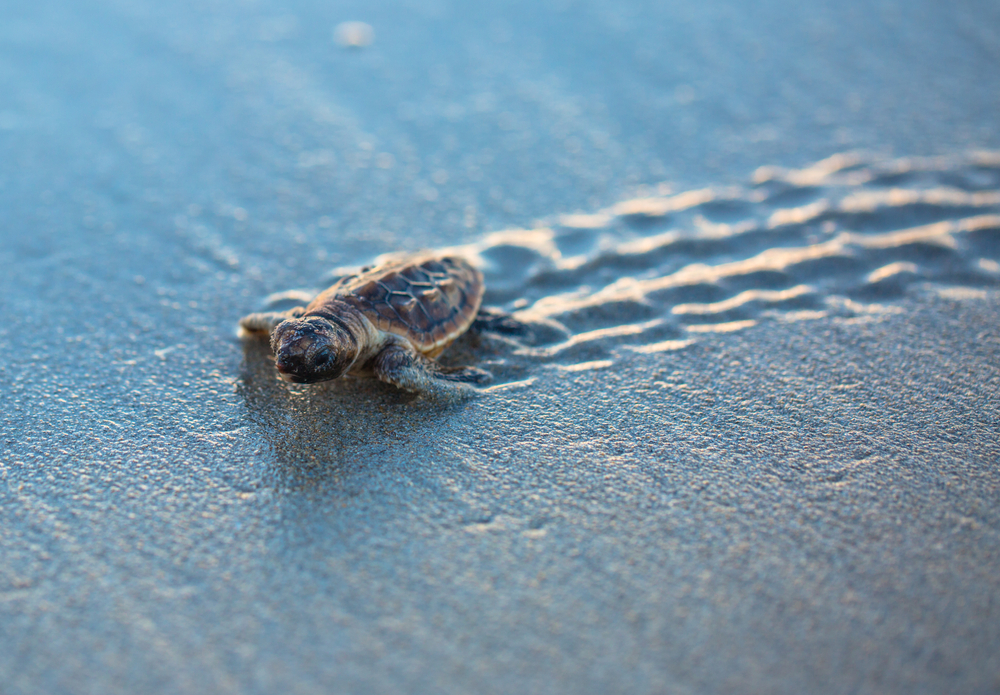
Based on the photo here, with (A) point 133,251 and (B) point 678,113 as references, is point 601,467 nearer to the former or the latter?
(A) point 133,251

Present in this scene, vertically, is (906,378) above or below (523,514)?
above

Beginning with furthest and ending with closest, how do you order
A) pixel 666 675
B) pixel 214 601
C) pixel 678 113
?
1. pixel 678 113
2. pixel 214 601
3. pixel 666 675

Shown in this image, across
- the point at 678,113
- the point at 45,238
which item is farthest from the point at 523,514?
the point at 678,113

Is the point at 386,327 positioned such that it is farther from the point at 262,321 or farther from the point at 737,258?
the point at 737,258

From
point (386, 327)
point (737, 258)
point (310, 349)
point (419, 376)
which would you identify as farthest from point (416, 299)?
point (737, 258)

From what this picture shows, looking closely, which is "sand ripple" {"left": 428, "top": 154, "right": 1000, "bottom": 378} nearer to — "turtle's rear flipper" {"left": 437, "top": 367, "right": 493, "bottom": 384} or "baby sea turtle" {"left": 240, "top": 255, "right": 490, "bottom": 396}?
"turtle's rear flipper" {"left": 437, "top": 367, "right": 493, "bottom": 384}

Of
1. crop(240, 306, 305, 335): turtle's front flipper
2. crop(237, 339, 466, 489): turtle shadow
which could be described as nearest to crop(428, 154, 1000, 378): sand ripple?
crop(237, 339, 466, 489): turtle shadow

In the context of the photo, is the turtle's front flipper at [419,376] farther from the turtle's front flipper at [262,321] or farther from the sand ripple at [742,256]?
the turtle's front flipper at [262,321]
